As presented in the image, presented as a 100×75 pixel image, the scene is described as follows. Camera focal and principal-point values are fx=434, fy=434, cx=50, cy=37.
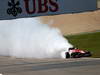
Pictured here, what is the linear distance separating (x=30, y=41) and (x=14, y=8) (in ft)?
34.2

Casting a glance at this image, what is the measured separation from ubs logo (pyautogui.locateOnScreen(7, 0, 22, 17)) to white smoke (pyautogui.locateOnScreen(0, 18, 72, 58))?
5736 mm

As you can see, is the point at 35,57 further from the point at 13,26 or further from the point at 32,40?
the point at 13,26

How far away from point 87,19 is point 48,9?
70.1ft

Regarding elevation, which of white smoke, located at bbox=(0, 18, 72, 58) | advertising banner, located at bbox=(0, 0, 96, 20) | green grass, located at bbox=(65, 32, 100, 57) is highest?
advertising banner, located at bbox=(0, 0, 96, 20)

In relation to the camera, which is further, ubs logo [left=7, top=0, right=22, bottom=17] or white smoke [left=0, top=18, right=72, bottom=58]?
ubs logo [left=7, top=0, right=22, bottom=17]

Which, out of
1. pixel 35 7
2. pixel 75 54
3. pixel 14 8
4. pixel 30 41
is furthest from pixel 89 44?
pixel 75 54

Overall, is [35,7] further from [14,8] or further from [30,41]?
[30,41]

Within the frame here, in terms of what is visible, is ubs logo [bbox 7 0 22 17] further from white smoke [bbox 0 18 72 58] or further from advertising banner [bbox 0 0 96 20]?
white smoke [bbox 0 18 72 58]

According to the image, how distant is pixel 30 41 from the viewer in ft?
92.1

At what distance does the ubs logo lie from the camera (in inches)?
1471

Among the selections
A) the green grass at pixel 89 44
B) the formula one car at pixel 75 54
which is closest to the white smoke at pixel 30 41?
the formula one car at pixel 75 54

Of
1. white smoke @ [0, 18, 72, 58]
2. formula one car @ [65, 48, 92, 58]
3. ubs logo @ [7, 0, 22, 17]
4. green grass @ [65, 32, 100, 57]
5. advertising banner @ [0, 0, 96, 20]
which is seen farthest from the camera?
advertising banner @ [0, 0, 96, 20]

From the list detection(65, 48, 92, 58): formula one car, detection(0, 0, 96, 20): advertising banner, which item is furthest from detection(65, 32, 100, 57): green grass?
detection(0, 0, 96, 20): advertising banner

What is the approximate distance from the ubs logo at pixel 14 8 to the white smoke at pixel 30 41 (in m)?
5.74
